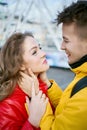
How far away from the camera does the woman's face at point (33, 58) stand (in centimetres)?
189

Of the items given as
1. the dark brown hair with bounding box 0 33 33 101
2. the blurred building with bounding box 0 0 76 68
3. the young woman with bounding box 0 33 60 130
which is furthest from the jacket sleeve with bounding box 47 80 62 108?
the blurred building with bounding box 0 0 76 68

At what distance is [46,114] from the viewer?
5.01ft

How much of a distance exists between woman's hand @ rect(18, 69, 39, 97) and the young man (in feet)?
0.45

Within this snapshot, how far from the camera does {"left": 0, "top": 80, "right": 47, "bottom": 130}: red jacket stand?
168 cm

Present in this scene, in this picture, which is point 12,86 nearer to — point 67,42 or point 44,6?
point 67,42

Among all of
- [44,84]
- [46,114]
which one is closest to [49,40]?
[44,84]

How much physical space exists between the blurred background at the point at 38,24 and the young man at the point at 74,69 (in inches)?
183

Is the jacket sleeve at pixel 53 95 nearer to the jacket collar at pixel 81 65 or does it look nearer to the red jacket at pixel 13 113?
the red jacket at pixel 13 113

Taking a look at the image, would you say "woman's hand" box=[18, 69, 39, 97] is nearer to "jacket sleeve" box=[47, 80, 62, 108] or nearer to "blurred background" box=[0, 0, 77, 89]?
"jacket sleeve" box=[47, 80, 62, 108]

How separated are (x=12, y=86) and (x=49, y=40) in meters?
4.89

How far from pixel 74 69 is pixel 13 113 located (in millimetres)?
494

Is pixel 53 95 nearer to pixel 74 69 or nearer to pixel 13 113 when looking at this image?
pixel 13 113

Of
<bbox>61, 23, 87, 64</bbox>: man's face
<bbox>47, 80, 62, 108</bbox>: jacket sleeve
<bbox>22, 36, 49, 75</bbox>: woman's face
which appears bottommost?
<bbox>47, 80, 62, 108</bbox>: jacket sleeve

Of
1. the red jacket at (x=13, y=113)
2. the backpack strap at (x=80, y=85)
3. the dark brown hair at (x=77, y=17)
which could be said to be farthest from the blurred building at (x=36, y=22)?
the backpack strap at (x=80, y=85)
